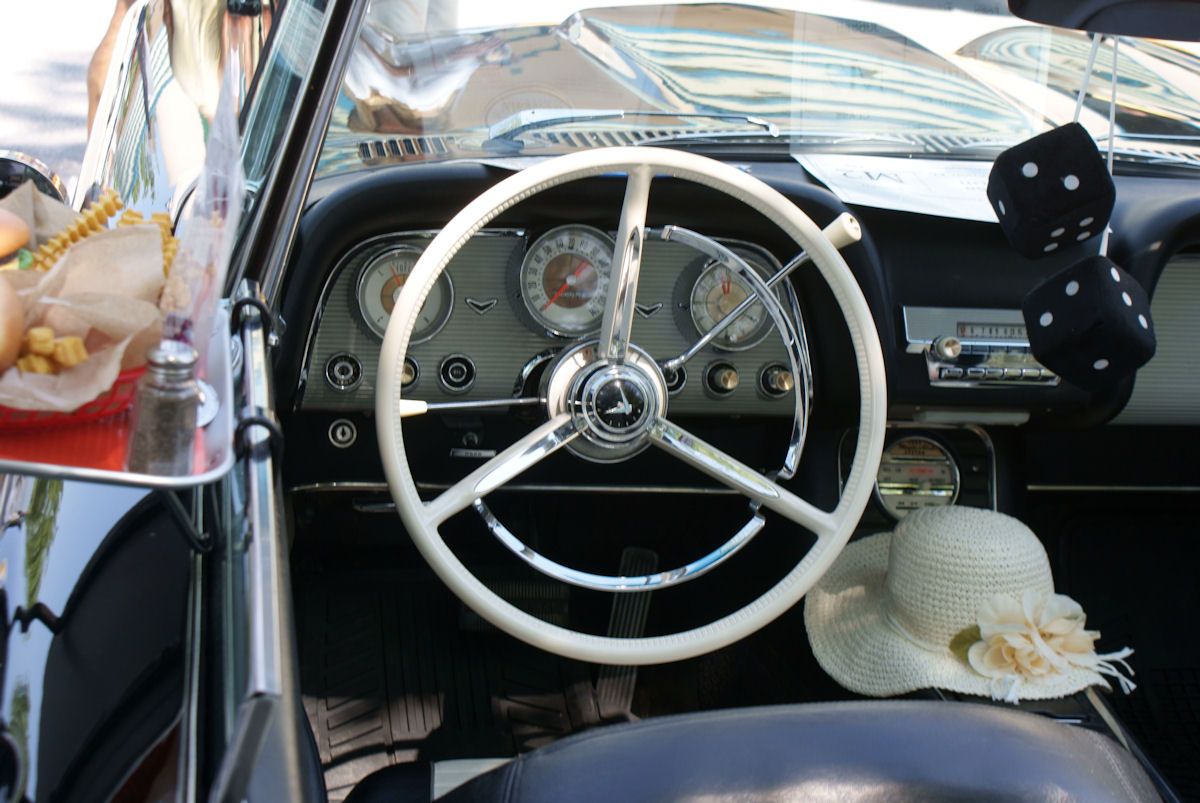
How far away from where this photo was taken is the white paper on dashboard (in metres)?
1.81

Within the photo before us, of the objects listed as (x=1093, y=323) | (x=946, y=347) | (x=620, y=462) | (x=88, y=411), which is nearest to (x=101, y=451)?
(x=88, y=411)

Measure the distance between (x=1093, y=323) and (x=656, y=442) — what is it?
2.11ft

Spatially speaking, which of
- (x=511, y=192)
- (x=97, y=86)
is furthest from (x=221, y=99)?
(x=97, y=86)

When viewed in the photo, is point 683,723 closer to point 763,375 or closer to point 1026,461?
point 763,375

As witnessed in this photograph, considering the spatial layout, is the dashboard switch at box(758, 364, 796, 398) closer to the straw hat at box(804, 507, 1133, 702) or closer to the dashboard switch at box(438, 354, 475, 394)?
the straw hat at box(804, 507, 1133, 702)

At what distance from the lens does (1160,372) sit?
2131 millimetres

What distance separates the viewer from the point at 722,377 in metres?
1.95

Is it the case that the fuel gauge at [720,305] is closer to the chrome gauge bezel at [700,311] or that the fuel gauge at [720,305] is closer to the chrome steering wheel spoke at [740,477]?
the chrome gauge bezel at [700,311]

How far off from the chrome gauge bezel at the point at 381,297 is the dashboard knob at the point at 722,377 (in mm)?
486

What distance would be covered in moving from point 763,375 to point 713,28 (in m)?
0.64

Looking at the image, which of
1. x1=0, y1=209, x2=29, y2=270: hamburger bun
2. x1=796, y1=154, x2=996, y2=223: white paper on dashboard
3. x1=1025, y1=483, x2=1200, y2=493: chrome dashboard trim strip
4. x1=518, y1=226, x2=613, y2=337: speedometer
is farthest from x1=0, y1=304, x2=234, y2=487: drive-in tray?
x1=1025, y1=483, x2=1200, y2=493: chrome dashboard trim strip

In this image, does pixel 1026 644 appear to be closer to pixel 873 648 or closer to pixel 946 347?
pixel 873 648

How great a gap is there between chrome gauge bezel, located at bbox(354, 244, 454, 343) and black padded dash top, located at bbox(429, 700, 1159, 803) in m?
1.04

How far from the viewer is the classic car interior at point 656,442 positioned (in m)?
0.88
